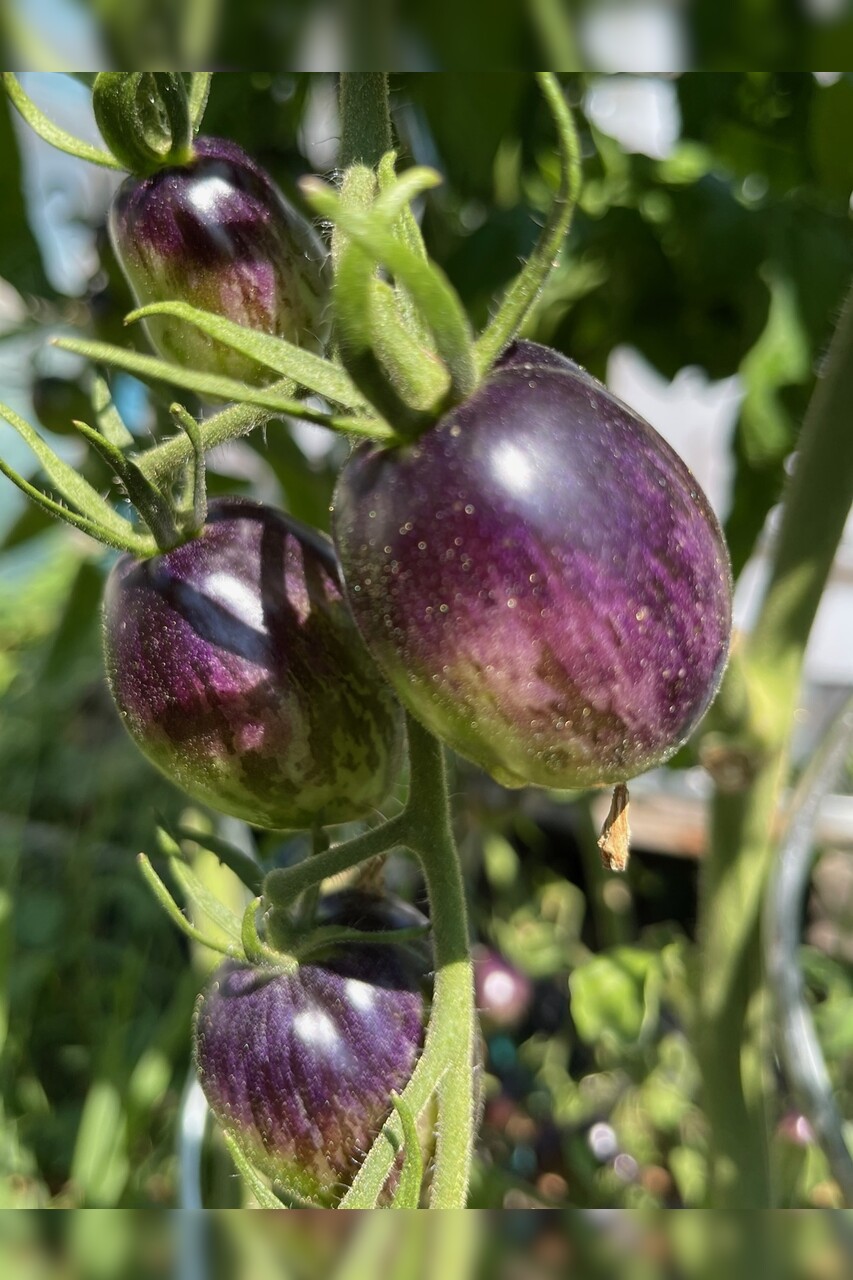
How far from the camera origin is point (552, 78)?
0.68 ft

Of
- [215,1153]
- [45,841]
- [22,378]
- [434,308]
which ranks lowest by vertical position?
[45,841]

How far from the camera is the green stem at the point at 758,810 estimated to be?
0.46 m

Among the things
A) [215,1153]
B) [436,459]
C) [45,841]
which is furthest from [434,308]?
[45,841]

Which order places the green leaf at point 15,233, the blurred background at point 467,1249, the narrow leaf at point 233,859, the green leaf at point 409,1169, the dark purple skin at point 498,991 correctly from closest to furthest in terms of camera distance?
the blurred background at point 467,1249, the green leaf at point 409,1169, the narrow leaf at point 233,859, the green leaf at point 15,233, the dark purple skin at point 498,991

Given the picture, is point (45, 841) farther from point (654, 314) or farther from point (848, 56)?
point (848, 56)

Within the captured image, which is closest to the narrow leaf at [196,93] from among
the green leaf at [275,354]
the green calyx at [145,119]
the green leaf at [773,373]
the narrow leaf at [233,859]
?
the green calyx at [145,119]

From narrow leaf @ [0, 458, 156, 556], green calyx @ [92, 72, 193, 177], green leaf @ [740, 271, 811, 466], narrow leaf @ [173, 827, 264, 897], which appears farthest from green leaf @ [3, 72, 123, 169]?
green leaf @ [740, 271, 811, 466]

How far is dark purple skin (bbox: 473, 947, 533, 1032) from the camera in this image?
0.88m

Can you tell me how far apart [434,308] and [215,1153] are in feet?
1.88

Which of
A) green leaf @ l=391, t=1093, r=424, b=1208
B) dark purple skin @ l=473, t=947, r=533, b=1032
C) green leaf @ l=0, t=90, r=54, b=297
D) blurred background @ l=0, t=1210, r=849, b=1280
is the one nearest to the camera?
blurred background @ l=0, t=1210, r=849, b=1280

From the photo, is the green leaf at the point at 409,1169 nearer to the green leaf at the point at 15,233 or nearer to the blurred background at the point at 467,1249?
the blurred background at the point at 467,1249

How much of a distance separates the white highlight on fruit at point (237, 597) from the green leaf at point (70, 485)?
26 mm

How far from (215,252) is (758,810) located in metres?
0.35

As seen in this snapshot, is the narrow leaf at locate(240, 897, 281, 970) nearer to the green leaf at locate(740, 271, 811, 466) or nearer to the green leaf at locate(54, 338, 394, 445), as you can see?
the green leaf at locate(54, 338, 394, 445)
